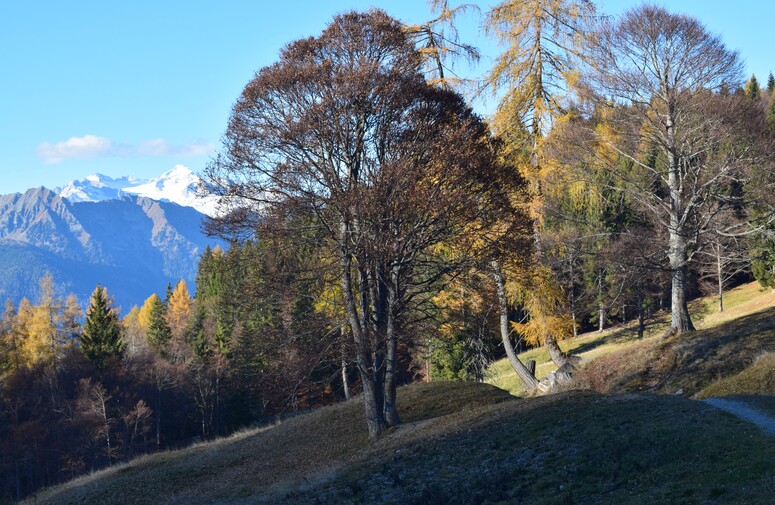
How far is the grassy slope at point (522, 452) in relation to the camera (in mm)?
11742

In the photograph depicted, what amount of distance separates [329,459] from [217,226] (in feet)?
24.8

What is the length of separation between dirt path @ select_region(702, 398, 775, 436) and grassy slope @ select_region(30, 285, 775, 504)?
32 cm

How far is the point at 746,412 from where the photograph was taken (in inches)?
613

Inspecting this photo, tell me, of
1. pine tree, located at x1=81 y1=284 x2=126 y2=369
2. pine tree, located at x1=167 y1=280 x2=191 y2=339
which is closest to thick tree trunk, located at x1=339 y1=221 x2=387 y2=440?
pine tree, located at x1=81 y1=284 x2=126 y2=369

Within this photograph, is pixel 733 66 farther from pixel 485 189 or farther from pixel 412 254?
pixel 412 254

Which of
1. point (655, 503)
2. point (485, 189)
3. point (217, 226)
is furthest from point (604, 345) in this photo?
point (655, 503)

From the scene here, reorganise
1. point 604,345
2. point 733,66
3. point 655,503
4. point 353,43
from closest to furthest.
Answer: point 655,503, point 353,43, point 733,66, point 604,345

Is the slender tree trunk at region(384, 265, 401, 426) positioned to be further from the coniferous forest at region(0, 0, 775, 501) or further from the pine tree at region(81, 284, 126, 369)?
the pine tree at region(81, 284, 126, 369)

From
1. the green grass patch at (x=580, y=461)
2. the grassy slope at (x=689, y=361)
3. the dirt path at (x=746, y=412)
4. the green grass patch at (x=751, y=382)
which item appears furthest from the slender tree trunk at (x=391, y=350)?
the green grass patch at (x=751, y=382)

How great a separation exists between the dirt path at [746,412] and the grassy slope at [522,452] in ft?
1.04

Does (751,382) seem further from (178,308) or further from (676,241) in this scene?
(178,308)

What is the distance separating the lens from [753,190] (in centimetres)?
2895

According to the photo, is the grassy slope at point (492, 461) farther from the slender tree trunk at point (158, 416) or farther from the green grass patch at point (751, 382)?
the slender tree trunk at point (158, 416)

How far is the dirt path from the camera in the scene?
13.8 m
